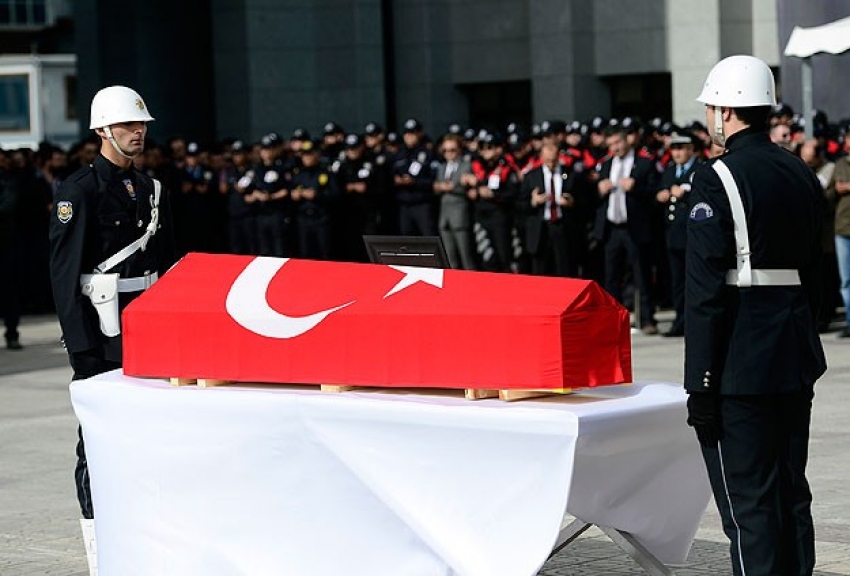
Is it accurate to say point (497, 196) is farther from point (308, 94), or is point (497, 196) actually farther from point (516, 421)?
point (516, 421)

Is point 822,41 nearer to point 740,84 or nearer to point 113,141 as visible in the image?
point 113,141

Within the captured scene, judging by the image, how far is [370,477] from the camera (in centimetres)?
672

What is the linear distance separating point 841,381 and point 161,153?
13196mm

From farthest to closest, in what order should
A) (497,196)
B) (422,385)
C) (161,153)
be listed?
(161,153) < (497,196) < (422,385)

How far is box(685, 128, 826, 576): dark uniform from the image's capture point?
626 cm

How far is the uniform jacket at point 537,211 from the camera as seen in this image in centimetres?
1978

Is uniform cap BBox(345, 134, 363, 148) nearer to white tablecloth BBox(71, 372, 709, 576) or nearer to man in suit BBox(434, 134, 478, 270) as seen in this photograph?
man in suit BBox(434, 134, 478, 270)

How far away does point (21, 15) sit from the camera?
8969 centimetres

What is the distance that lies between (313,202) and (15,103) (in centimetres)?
4550

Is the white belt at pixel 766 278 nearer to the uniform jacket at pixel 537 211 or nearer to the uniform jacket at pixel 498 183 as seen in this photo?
the uniform jacket at pixel 537 211

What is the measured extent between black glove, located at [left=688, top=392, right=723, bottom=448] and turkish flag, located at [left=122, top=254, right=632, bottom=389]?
1.33ft

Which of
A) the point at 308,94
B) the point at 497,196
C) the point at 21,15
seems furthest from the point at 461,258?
the point at 21,15

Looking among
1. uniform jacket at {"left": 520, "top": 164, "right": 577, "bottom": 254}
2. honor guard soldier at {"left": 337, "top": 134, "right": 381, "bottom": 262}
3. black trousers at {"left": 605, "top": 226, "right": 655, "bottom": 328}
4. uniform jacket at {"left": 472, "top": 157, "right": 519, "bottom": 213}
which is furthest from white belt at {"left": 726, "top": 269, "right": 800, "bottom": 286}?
honor guard soldier at {"left": 337, "top": 134, "right": 381, "bottom": 262}

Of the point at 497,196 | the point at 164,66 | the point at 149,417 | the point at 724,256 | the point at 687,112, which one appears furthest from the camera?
the point at 164,66
